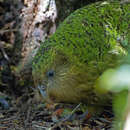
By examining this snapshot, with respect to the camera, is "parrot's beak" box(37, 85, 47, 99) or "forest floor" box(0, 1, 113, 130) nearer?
"parrot's beak" box(37, 85, 47, 99)

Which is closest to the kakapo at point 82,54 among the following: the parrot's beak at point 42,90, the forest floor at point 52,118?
the parrot's beak at point 42,90

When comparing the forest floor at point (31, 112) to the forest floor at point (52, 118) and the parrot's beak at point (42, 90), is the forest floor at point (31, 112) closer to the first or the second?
the forest floor at point (52, 118)

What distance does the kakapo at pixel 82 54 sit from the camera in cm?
257

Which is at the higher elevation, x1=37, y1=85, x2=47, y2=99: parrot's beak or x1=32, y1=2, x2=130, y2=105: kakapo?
x1=32, y1=2, x2=130, y2=105: kakapo

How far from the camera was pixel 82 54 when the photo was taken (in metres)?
2.70

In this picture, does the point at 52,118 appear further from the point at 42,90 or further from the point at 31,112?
the point at 42,90

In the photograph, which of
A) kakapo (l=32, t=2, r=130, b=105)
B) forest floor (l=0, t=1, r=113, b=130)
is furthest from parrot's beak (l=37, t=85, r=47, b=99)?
forest floor (l=0, t=1, r=113, b=130)

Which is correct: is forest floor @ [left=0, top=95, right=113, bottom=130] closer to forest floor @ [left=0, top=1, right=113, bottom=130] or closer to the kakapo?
forest floor @ [left=0, top=1, right=113, bottom=130]

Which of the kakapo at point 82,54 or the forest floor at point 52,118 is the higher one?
the kakapo at point 82,54

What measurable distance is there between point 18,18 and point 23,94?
3.96ft

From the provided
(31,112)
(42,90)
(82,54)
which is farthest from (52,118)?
(82,54)

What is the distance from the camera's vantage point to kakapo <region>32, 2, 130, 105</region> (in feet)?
8.43

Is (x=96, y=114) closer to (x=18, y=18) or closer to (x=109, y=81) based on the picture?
(x=18, y=18)

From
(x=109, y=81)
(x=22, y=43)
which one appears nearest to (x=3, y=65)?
(x=22, y=43)
